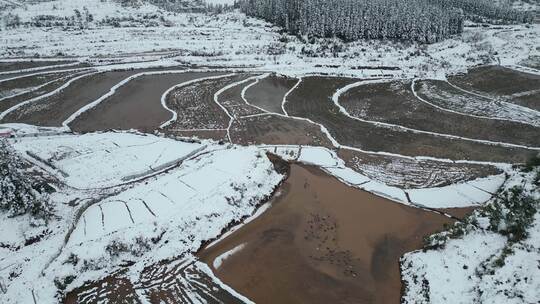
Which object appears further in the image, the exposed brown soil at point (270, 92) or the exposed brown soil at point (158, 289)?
the exposed brown soil at point (270, 92)

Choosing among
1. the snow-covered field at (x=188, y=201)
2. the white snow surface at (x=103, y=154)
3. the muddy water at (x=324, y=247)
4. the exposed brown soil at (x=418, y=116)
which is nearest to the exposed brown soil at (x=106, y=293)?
the snow-covered field at (x=188, y=201)

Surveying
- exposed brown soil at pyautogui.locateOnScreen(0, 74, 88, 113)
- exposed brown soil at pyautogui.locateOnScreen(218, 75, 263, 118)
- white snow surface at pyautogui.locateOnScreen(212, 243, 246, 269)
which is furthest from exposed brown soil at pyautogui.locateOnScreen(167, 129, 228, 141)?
exposed brown soil at pyautogui.locateOnScreen(0, 74, 88, 113)

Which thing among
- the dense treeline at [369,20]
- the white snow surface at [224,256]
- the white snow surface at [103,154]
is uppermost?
the dense treeline at [369,20]

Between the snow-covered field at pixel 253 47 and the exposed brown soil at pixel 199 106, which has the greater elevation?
the snow-covered field at pixel 253 47

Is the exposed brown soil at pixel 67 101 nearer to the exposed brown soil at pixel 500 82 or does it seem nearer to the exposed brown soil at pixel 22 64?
the exposed brown soil at pixel 22 64

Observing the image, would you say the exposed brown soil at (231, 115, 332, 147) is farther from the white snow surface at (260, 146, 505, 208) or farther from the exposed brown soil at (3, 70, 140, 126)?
the exposed brown soil at (3, 70, 140, 126)

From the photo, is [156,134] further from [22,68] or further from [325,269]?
[22,68]
